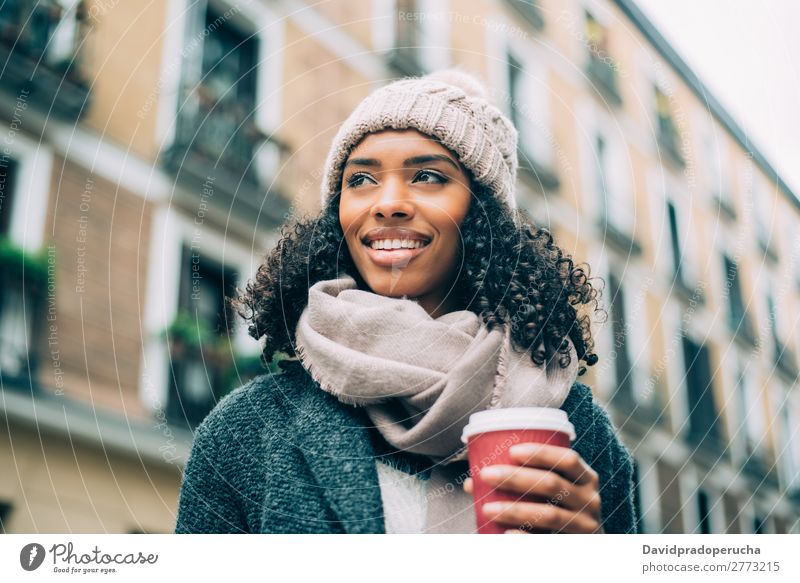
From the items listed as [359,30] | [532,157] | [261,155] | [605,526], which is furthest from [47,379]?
[605,526]

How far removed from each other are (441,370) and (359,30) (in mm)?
1064

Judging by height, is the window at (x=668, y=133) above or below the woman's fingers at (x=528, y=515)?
above

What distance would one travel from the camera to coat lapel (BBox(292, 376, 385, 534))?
31.9 inches

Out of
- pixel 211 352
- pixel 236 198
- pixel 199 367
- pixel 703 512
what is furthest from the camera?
pixel 236 198

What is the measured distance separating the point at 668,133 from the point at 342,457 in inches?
45.7

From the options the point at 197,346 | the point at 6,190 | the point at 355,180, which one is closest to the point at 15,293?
the point at 6,190

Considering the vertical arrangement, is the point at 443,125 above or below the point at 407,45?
below

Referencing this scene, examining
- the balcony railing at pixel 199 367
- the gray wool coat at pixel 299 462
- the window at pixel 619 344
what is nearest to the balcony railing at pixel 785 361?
the window at pixel 619 344

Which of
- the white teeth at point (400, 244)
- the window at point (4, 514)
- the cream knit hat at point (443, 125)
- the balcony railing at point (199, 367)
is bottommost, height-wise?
the window at point (4, 514)

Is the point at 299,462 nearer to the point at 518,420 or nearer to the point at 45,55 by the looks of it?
the point at 518,420

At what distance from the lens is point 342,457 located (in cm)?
83

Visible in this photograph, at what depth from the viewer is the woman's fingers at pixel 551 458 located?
71 cm

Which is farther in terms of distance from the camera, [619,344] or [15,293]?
[619,344]

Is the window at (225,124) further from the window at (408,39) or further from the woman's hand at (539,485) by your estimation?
the woman's hand at (539,485)
